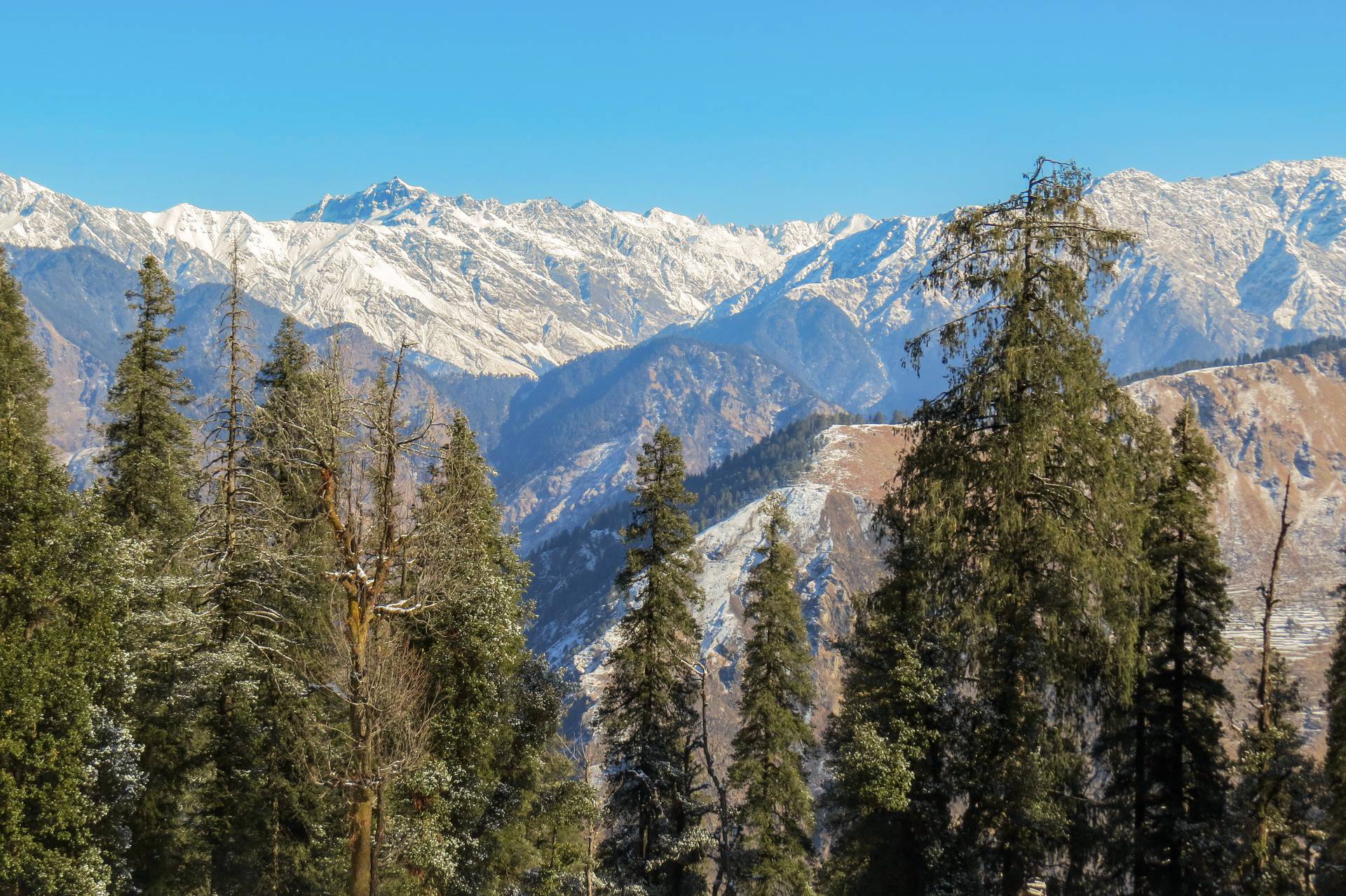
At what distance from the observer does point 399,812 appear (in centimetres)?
2420

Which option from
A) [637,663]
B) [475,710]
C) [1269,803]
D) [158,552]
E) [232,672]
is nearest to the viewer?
[1269,803]

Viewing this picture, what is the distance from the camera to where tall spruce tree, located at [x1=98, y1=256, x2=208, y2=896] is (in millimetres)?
22969

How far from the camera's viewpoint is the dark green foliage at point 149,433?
2906cm

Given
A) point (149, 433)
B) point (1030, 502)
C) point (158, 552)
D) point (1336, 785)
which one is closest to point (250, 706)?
point (158, 552)

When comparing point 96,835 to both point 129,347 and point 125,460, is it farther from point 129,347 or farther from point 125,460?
point 129,347

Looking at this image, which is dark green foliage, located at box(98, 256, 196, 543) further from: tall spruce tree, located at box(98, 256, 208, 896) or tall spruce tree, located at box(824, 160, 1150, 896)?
tall spruce tree, located at box(824, 160, 1150, 896)

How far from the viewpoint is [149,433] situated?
29922mm

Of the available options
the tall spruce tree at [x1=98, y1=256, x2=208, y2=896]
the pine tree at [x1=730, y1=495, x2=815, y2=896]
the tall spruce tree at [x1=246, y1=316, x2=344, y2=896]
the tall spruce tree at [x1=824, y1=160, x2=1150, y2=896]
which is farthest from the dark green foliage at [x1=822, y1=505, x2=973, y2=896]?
the tall spruce tree at [x1=98, y1=256, x2=208, y2=896]

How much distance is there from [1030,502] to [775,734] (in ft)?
51.5

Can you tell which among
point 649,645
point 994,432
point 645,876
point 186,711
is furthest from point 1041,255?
point 645,876

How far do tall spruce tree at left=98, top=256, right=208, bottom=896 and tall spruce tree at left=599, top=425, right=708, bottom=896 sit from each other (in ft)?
43.6

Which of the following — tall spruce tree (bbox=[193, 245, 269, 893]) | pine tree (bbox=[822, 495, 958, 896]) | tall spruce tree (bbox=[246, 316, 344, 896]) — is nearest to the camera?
pine tree (bbox=[822, 495, 958, 896])

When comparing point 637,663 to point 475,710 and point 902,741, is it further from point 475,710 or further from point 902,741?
point 902,741

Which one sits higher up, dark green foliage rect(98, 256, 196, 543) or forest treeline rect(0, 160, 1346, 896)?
dark green foliage rect(98, 256, 196, 543)
